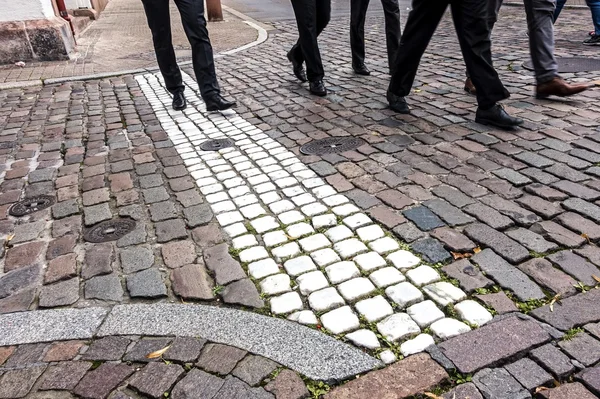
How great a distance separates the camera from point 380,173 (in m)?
3.52

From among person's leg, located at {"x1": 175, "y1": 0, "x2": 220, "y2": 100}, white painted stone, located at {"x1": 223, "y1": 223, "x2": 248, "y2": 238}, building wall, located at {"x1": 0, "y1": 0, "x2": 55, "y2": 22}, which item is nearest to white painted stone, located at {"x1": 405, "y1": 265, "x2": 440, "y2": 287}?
white painted stone, located at {"x1": 223, "y1": 223, "x2": 248, "y2": 238}

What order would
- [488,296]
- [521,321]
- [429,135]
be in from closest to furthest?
[521,321], [488,296], [429,135]

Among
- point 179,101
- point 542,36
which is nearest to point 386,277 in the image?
point 542,36

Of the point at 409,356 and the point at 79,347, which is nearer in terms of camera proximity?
the point at 409,356

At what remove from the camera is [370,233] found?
2.78 meters

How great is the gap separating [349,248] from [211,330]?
0.88m

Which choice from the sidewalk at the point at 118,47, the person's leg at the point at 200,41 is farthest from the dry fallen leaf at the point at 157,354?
the sidewalk at the point at 118,47

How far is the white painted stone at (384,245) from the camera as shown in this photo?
262cm

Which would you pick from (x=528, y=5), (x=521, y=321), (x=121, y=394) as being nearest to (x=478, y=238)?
(x=521, y=321)

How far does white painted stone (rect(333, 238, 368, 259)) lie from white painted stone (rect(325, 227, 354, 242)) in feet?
0.14

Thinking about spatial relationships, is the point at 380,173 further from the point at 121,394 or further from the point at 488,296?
the point at 121,394

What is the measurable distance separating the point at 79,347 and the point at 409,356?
4.41ft

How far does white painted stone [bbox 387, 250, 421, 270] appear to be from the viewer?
2.48m

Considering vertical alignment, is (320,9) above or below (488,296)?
above
